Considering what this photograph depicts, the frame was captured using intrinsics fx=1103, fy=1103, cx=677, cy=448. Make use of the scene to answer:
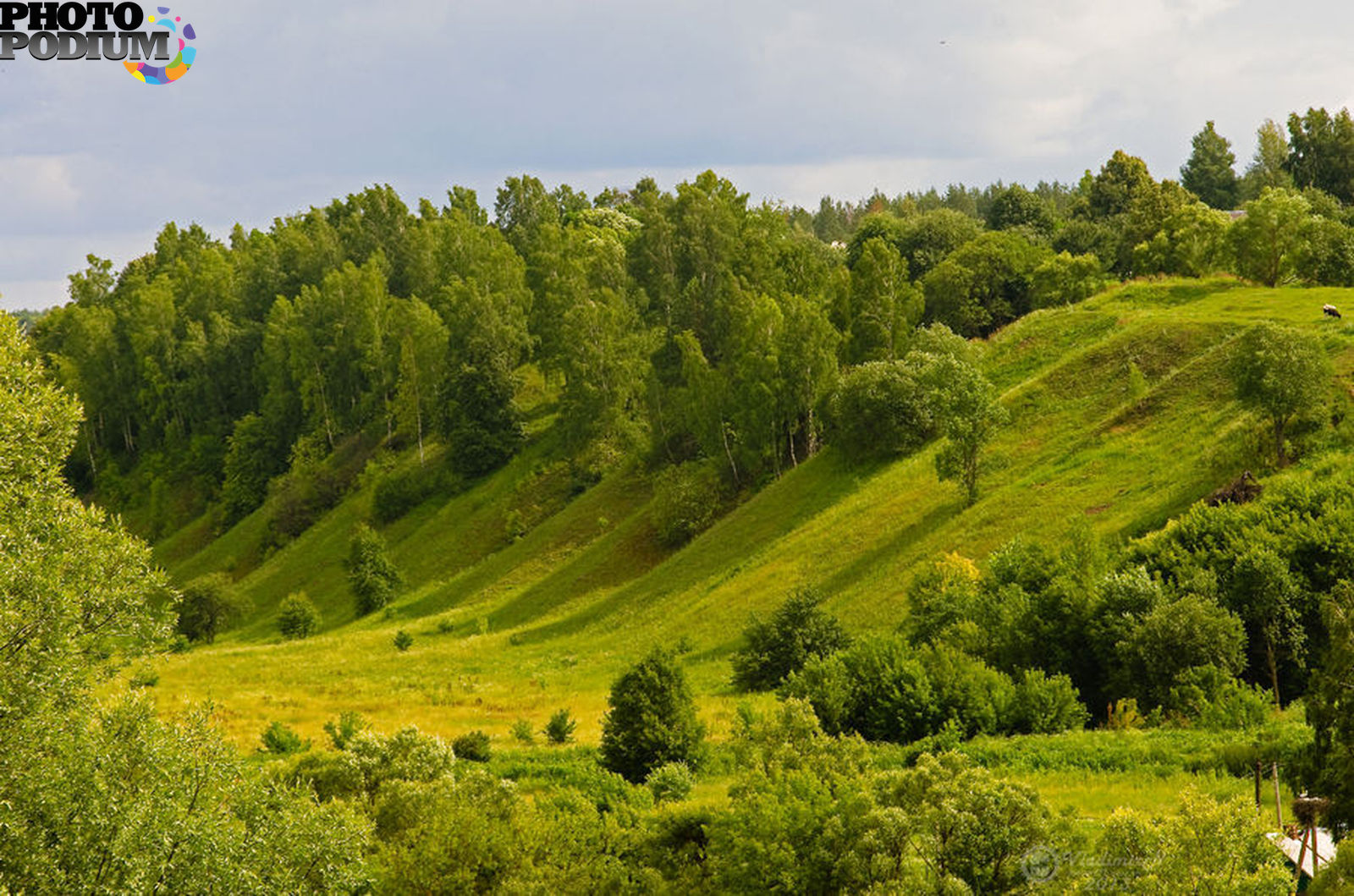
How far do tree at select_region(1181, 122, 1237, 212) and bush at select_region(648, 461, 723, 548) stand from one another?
101500 millimetres

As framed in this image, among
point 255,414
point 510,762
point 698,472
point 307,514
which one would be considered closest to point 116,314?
point 255,414

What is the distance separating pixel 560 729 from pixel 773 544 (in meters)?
24.5

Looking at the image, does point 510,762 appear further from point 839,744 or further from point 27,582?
point 27,582

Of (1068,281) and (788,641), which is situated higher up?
(1068,281)

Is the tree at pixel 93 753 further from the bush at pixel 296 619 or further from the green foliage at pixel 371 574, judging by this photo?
the green foliage at pixel 371 574

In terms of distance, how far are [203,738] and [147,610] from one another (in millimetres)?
3691

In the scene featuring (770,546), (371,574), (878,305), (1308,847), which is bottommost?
(371,574)

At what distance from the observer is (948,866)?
17.2 meters

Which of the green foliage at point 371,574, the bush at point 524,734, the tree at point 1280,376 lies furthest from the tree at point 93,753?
the green foliage at point 371,574

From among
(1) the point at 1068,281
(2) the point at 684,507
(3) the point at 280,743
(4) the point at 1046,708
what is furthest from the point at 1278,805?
(1) the point at 1068,281

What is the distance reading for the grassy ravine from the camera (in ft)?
153

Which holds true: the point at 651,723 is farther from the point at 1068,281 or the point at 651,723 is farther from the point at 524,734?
the point at 1068,281

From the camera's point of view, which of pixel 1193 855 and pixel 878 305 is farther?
pixel 878 305

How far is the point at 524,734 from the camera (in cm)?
3878
